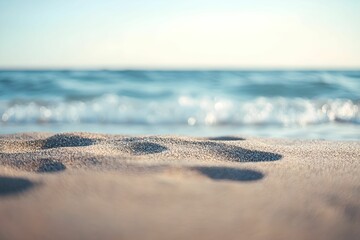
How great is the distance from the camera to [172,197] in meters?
0.89

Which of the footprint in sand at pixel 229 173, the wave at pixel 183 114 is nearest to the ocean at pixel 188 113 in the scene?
the wave at pixel 183 114

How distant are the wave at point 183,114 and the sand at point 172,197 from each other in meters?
3.55

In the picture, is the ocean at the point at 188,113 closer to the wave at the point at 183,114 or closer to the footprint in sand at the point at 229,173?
the wave at the point at 183,114

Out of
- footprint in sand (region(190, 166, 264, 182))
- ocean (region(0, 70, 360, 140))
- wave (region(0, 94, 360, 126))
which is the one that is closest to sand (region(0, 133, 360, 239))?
footprint in sand (region(190, 166, 264, 182))

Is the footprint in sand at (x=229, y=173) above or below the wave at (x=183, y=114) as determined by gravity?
above

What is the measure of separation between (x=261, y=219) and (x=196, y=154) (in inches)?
25.1

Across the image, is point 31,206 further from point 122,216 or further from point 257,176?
point 257,176

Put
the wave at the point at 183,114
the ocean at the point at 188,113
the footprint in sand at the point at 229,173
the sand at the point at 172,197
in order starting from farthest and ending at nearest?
the wave at the point at 183,114, the ocean at the point at 188,113, the footprint in sand at the point at 229,173, the sand at the point at 172,197

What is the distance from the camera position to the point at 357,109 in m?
5.63

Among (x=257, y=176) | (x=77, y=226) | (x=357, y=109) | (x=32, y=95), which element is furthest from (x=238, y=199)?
(x=32, y=95)

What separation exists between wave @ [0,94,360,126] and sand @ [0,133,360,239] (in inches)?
140

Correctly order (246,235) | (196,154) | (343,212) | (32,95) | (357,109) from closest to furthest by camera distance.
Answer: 1. (246,235)
2. (343,212)
3. (196,154)
4. (357,109)
5. (32,95)

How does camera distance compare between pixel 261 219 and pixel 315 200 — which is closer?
pixel 261 219

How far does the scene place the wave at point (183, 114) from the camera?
4.88 metres
